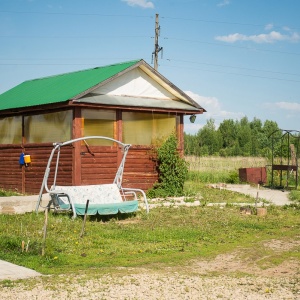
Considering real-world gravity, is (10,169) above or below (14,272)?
above

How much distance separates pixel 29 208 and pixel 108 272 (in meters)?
7.39

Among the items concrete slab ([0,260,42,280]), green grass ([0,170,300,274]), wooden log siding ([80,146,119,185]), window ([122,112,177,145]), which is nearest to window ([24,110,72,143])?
wooden log siding ([80,146,119,185])

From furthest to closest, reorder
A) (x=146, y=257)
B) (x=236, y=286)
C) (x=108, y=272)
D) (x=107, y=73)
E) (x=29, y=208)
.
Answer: (x=107, y=73), (x=29, y=208), (x=146, y=257), (x=108, y=272), (x=236, y=286)

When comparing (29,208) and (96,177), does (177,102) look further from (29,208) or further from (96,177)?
(29,208)

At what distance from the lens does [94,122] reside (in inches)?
717

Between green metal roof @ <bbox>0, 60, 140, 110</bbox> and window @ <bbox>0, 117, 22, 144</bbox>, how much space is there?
1.66 feet

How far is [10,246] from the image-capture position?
1008cm

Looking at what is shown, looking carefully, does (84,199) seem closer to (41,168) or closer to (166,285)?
(41,168)

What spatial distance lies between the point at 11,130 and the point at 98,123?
413 centimetres

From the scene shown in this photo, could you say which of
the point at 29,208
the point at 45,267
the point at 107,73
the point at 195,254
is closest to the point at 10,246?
the point at 45,267

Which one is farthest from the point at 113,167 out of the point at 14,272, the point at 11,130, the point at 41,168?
the point at 14,272

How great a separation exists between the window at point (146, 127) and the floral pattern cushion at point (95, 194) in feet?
11.4

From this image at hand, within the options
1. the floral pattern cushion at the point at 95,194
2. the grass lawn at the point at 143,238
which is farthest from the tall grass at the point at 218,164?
the grass lawn at the point at 143,238

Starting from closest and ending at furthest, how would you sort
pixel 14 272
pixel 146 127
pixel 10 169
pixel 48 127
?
1. pixel 14 272
2. pixel 48 127
3. pixel 146 127
4. pixel 10 169
